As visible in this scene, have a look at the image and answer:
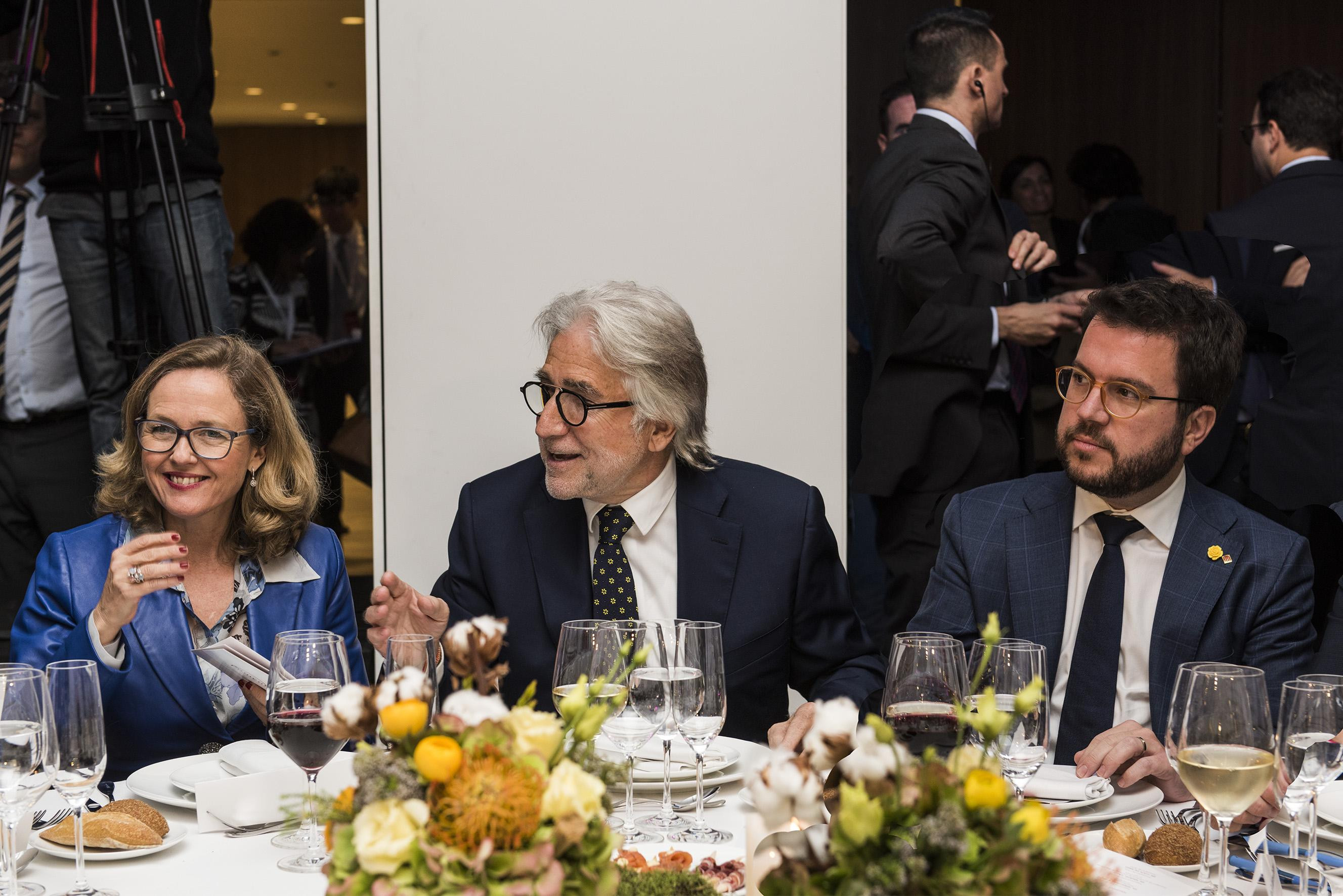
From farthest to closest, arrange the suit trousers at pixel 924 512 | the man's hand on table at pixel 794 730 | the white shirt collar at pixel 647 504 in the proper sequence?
the suit trousers at pixel 924 512, the white shirt collar at pixel 647 504, the man's hand on table at pixel 794 730

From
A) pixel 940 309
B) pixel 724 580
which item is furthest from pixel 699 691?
pixel 940 309

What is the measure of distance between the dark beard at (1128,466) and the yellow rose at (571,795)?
137 centimetres

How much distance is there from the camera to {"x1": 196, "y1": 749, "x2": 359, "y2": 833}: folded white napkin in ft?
4.74

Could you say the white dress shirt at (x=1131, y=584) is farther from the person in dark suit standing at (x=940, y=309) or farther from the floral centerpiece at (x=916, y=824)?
the floral centerpiece at (x=916, y=824)

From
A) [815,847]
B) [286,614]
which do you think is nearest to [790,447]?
[286,614]

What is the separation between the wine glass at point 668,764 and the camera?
139 centimetres

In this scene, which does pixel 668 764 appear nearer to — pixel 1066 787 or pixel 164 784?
pixel 1066 787

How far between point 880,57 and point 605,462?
2.88 metres

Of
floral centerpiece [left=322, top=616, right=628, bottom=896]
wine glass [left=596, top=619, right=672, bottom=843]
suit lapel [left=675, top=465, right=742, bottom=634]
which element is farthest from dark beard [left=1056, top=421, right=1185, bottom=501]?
floral centerpiece [left=322, top=616, right=628, bottom=896]

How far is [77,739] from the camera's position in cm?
129

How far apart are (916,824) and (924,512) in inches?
98.8

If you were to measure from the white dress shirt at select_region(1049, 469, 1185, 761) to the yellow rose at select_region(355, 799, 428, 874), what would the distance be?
4.39 ft

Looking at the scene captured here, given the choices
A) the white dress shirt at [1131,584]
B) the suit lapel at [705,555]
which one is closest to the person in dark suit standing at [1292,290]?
the white dress shirt at [1131,584]

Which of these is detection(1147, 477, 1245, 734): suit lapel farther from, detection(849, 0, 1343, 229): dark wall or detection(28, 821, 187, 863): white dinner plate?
detection(849, 0, 1343, 229): dark wall
